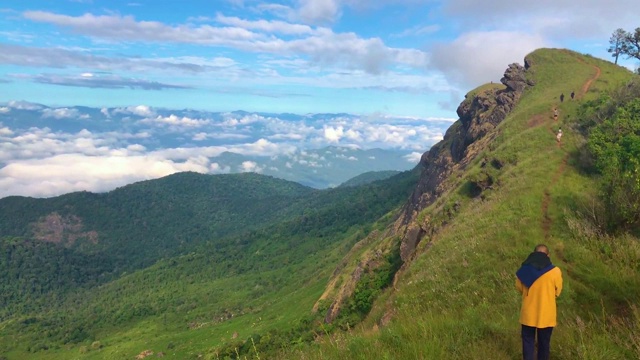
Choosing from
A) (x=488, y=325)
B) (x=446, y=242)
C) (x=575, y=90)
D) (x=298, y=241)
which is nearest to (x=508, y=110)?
(x=575, y=90)

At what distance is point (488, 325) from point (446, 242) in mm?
A: 15483

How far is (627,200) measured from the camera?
15.8 metres

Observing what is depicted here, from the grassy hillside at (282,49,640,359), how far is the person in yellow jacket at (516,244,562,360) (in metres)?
0.52

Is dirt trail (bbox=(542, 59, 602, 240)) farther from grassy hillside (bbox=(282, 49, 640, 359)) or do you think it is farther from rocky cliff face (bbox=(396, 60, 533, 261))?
rocky cliff face (bbox=(396, 60, 533, 261))

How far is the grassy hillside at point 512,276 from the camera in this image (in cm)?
802

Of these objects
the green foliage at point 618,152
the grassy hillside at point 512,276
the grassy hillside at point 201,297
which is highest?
the green foliage at point 618,152

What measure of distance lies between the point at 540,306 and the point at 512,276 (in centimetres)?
744

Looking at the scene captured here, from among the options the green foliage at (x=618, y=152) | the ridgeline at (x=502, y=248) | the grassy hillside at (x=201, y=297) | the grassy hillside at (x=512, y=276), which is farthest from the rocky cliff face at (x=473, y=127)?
the grassy hillside at (x=201, y=297)

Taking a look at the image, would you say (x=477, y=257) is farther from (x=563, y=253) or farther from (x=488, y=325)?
(x=488, y=325)

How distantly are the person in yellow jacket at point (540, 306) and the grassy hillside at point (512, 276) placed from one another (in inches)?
20.4

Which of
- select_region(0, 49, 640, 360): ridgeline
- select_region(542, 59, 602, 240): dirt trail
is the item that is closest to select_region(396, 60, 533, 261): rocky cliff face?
select_region(0, 49, 640, 360): ridgeline

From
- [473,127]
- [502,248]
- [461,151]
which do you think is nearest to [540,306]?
[502,248]

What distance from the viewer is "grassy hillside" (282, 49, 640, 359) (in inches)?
316

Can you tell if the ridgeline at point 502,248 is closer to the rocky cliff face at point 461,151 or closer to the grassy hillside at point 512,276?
the grassy hillside at point 512,276
